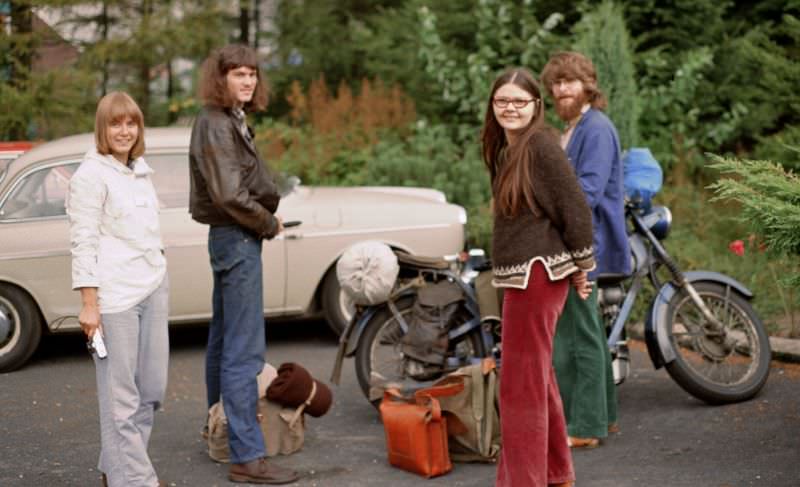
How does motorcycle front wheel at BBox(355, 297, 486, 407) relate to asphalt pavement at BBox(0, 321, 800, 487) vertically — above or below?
above

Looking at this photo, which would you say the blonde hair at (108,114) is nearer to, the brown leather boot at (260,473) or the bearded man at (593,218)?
the brown leather boot at (260,473)

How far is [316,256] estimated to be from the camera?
9.20 meters

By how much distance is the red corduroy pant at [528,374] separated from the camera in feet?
17.5

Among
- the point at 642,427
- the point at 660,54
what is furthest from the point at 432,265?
the point at 660,54

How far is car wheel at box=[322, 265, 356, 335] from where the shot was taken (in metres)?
9.29

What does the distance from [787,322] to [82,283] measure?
575 cm

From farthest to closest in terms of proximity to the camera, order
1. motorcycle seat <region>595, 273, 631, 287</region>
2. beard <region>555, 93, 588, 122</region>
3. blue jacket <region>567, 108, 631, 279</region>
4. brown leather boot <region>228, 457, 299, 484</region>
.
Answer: motorcycle seat <region>595, 273, 631, 287</region> < beard <region>555, 93, 588, 122</region> < blue jacket <region>567, 108, 631, 279</region> < brown leather boot <region>228, 457, 299, 484</region>

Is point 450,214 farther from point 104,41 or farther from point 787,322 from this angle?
point 104,41

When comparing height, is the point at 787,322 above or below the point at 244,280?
below

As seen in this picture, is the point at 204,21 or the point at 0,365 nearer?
the point at 0,365

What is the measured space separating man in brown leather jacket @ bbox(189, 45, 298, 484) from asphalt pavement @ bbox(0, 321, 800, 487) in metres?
0.33

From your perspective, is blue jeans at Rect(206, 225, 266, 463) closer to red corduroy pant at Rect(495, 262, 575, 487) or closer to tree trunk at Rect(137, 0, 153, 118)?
red corduroy pant at Rect(495, 262, 575, 487)

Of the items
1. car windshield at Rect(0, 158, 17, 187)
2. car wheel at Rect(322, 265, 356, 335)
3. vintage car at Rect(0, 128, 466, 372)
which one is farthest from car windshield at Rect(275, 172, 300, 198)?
car windshield at Rect(0, 158, 17, 187)

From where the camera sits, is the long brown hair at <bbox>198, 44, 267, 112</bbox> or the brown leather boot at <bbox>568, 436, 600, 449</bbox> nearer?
the long brown hair at <bbox>198, 44, 267, 112</bbox>
